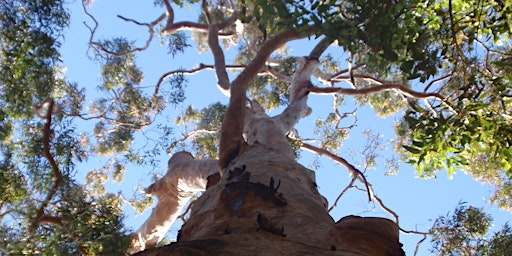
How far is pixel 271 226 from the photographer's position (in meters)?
2.28

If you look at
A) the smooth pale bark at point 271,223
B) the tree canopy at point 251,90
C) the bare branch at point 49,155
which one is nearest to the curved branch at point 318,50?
the tree canopy at point 251,90

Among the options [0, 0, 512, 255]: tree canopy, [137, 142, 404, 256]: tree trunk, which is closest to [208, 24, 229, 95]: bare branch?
[0, 0, 512, 255]: tree canopy

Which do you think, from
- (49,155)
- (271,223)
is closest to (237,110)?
(49,155)

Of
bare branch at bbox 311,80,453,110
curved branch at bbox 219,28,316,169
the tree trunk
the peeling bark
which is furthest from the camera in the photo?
bare branch at bbox 311,80,453,110

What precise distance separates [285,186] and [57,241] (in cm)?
262

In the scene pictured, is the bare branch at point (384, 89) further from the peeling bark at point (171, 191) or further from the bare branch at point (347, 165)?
the peeling bark at point (171, 191)

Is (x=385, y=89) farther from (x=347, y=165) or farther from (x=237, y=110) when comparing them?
(x=237, y=110)

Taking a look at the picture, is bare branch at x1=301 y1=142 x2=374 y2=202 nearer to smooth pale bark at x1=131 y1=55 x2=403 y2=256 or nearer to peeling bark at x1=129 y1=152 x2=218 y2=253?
peeling bark at x1=129 y1=152 x2=218 y2=253

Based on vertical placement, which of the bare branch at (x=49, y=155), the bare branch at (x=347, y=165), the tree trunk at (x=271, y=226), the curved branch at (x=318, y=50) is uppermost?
the curved branch at (x=318, y=50)

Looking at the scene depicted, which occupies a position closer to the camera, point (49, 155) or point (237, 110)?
point (237, 110)

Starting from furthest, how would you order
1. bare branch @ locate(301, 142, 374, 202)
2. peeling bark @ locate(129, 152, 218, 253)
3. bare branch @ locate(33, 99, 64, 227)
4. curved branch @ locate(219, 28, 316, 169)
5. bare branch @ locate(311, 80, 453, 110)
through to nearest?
bare branch @ locate(301, 142, 374, 202) → bare branch @ locate(311, 80, 453, 110) → peeling bark @ locate(129, 152, 218, 253) → bare branch @ locate(33, 99, 64, 227) → curved branch @ locate(219, 28, 316, 169)

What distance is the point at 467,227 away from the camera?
6754mm

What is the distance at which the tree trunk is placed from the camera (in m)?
1.99

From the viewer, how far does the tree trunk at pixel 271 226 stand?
199cm
